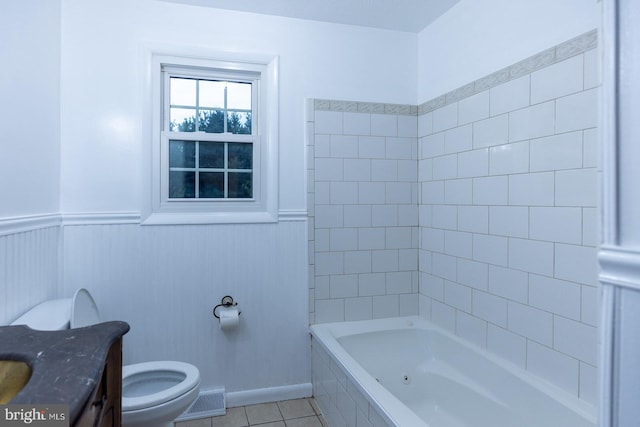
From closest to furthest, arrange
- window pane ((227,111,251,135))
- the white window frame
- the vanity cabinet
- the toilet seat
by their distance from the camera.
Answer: the vanity cabinet < the toilet seat < the white window frame < window pane ((227,111,251,135))

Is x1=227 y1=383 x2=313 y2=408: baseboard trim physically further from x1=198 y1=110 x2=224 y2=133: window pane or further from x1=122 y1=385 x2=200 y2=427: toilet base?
x1=198 y1=110 x2=224 y2=133: window pane

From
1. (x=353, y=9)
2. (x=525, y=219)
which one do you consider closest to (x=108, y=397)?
(x=525, y=219)

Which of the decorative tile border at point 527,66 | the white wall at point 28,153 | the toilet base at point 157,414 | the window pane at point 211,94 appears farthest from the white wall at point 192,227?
the toilet base at point 157,414

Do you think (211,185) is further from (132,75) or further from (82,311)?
(82,311)

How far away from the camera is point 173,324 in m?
2.33

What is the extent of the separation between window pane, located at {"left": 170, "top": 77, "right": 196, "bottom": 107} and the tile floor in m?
1.90

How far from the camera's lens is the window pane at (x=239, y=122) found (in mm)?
2490

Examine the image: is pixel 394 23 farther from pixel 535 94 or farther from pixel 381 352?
pixel 381 352

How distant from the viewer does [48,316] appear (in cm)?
172

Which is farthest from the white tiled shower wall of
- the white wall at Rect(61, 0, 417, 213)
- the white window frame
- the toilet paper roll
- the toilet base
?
the toilet base

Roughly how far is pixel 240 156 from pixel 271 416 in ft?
5.27

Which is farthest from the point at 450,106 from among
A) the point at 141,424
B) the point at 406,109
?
the point at 141,424

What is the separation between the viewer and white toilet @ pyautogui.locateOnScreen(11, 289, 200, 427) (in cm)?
166

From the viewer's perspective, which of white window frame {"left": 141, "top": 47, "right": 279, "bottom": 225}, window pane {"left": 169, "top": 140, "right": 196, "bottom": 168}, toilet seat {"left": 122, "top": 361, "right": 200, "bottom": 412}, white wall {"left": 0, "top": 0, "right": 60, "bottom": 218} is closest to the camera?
white wall {"left": 0, "top": 0, "right": 60, "bottom": 218}
